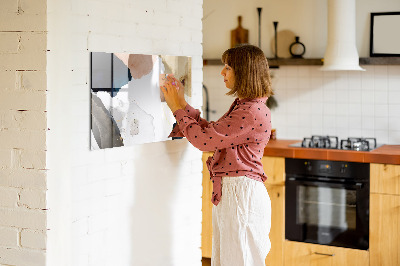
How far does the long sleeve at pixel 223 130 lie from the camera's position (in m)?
2.76

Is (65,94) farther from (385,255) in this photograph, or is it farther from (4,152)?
(385,255)

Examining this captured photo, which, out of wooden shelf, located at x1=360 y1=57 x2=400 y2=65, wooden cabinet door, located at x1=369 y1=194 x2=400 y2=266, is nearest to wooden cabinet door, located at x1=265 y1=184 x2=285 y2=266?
wooden cabinet door, located at x1=369 y1=194 x2=400 y2=266

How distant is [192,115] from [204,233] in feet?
7.10

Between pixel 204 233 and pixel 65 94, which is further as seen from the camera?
pixel 204 233

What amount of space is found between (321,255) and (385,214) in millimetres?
572

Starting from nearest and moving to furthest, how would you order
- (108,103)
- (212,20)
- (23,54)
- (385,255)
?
(23,54)
(108,103)
(385,255)
(212,20)

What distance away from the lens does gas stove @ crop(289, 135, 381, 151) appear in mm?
4398

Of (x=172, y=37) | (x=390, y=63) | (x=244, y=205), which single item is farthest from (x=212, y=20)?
(x=244, y=205)

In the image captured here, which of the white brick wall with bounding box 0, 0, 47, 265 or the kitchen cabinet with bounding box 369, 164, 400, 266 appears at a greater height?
the white brick wall with bounding box 0, 0, 47, 265

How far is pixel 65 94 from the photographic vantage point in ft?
7.70

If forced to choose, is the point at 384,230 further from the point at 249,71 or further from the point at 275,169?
the point at 249,71

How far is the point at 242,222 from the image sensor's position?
283 cm

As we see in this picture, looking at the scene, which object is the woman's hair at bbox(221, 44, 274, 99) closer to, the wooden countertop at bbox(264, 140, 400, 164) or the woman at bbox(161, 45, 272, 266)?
the woman at bbox(161, 45, 272, 266)

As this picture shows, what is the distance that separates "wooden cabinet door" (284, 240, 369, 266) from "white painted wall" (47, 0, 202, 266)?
4.29 ft
